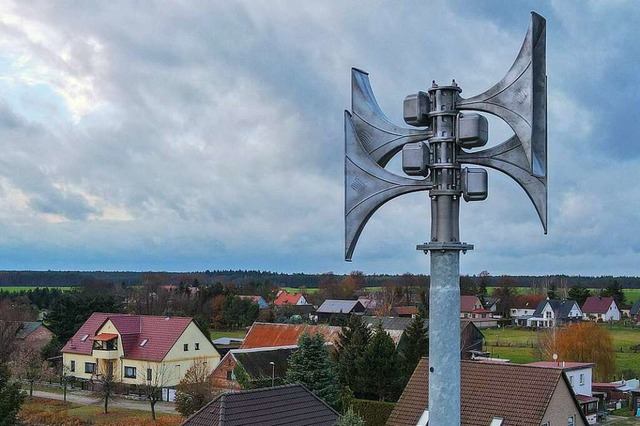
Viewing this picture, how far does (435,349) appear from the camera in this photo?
17.6ft

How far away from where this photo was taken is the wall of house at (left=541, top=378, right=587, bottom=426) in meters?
23.5

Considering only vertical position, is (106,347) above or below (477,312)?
above

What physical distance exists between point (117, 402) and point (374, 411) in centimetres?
1781

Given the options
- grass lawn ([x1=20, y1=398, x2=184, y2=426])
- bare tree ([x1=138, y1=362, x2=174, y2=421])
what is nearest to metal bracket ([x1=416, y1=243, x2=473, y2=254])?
grass lawn ([x1=20, y1=398, x2=184, y2=426])

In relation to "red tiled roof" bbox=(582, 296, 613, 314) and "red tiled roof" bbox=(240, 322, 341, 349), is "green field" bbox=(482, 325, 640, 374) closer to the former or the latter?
"red tiled roof" bbox=(582, 296, 613, 314)

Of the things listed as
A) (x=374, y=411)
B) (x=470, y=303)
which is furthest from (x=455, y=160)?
(x=470, y=303)

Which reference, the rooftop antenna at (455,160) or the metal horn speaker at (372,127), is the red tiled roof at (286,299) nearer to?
the metal horn speaker at (372,127)

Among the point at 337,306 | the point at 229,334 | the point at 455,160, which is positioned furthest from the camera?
the point at 337,306

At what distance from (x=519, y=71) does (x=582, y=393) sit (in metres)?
36.5

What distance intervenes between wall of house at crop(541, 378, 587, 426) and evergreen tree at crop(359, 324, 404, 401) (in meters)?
12.5

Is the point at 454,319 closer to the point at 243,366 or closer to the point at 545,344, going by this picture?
the point at 243,366

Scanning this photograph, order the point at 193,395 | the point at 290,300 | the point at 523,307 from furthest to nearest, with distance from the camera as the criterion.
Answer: the point at 290,300 < the point at 523,307 < the point at 193,395

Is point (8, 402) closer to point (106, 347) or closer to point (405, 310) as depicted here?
point (106, 347)

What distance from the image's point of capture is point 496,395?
23922 millimetres
